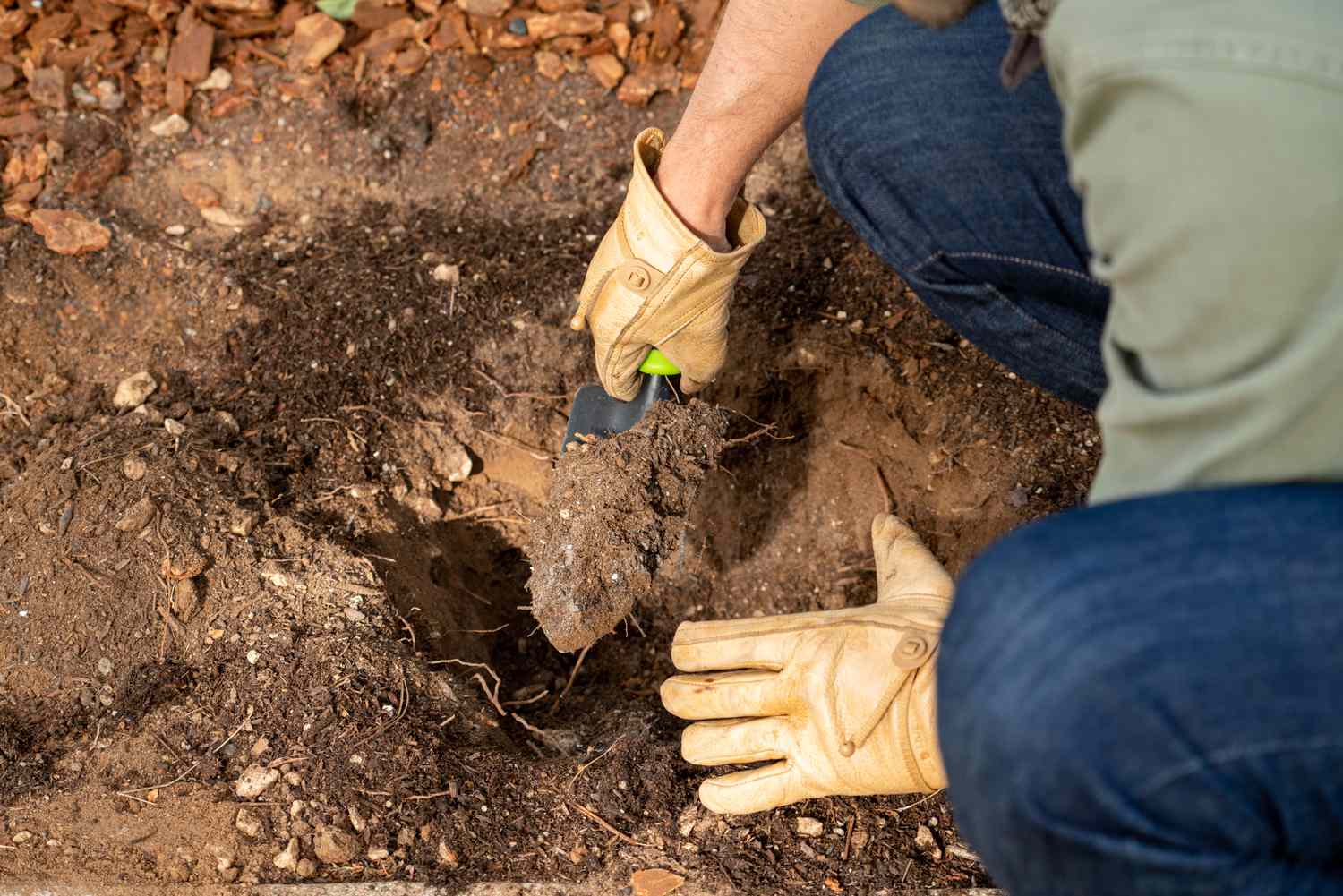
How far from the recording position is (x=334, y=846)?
1493 mm

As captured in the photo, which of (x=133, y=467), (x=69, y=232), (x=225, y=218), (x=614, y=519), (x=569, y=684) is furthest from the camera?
(x=225, y=218)

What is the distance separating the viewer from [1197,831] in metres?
0.79

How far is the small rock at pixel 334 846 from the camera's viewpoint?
4.90ft

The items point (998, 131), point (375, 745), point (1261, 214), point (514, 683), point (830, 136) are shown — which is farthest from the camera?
point (514, 683)

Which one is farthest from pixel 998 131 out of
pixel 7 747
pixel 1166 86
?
pixel 7 747

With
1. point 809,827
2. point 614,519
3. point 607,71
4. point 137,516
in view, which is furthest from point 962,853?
point 607,71

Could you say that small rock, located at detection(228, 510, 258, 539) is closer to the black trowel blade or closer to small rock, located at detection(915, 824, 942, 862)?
the black trowel blade

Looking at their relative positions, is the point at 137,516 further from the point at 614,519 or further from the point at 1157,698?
the point at 1157,698

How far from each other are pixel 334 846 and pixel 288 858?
7cm

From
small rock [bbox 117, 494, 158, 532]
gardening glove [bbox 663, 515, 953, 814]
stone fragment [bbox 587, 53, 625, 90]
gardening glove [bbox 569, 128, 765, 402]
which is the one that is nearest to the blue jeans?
gardening glove [bbox 663, 515, 953, 814]

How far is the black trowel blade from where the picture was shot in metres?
1.86

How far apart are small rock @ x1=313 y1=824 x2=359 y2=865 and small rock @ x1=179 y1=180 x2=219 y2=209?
1590 millimetres

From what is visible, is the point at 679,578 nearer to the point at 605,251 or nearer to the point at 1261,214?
the point at 605,251

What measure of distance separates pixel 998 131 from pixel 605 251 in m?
0.64
